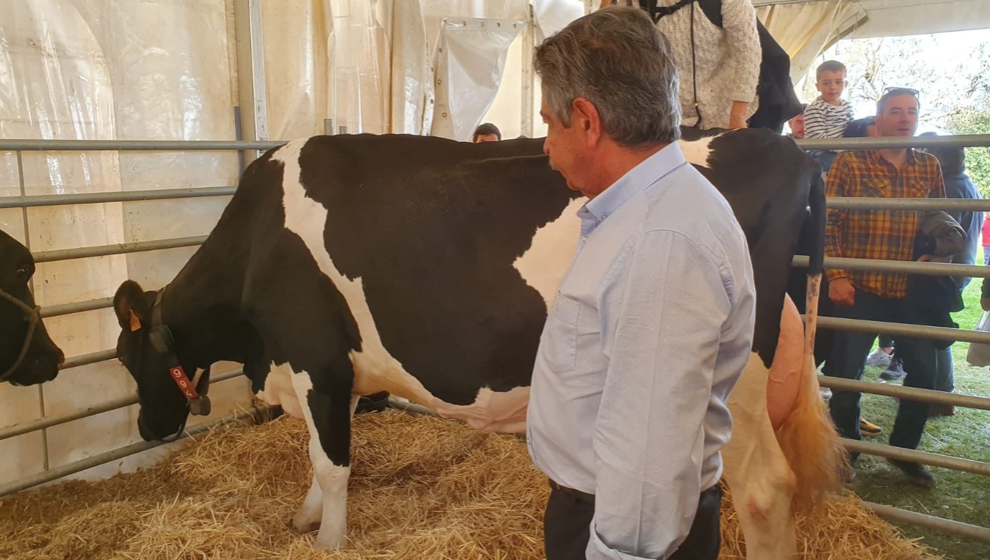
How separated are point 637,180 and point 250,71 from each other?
386 cm

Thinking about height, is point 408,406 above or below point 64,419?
below

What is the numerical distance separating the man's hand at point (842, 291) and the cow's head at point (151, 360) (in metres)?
3.26

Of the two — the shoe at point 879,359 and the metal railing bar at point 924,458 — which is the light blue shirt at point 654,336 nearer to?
the metal railing bar at point 924,458

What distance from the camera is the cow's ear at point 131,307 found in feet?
10.4

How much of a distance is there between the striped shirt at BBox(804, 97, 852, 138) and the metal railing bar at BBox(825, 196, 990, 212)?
8.14 feet

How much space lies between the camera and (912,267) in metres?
3.07

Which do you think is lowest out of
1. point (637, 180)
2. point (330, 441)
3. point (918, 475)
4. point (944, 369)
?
point (918, 475)

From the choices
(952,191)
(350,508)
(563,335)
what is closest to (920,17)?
(952,191)

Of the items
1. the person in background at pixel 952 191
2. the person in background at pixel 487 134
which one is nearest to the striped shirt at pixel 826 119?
the person in background at pixel 952 191

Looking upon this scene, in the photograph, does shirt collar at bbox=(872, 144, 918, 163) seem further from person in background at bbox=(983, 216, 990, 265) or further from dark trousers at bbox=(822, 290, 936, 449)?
person in background at bbox=(983, 216, 990, 265)

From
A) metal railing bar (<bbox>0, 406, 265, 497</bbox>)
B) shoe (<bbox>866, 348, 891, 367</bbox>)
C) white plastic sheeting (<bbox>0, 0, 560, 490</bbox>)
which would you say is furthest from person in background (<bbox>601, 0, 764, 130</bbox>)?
shoe (<bbox>866, 348, 891, 367</bbox>)

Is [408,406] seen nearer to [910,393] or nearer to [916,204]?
[910,393]

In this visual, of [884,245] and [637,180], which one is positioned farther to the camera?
[884,245]

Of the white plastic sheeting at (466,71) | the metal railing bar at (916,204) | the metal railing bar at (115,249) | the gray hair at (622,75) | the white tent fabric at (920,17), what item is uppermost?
the white tent fabric at (920,17)
